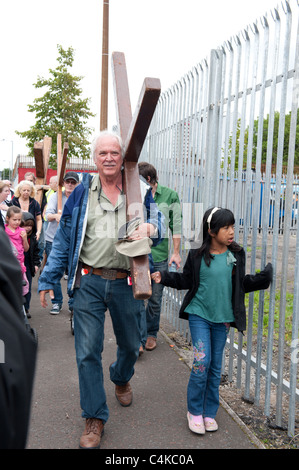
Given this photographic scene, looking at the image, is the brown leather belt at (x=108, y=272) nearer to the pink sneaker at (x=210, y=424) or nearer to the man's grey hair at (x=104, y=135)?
the man's grey hair at (x=104, y=135)

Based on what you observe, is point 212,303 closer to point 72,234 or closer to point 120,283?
point 120,283

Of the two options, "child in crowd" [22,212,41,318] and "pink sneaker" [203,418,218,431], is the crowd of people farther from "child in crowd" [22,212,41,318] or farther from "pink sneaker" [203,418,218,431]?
"child in crowd" [22,212,41,318]

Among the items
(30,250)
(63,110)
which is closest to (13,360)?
(30,250)

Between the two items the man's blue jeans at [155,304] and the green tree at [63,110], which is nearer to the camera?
the man's blue jeans at [155,304]

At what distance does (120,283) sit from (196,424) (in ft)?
3.71

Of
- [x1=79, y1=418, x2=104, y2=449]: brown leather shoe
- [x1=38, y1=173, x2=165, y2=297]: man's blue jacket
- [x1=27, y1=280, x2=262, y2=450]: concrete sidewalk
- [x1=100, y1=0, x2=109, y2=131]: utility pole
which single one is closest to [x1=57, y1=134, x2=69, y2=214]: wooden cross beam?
[x1=27, y1=280, x2=262, y2=450]: concrete sidewalk

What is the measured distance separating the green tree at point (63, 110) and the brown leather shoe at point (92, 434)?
30855mm

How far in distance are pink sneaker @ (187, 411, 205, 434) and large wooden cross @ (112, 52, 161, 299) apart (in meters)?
1.15

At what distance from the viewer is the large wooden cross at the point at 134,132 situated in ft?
8.23

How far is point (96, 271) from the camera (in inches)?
124

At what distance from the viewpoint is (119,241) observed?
9.43 ft

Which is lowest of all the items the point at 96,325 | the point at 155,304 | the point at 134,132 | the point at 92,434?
the point at 92,434

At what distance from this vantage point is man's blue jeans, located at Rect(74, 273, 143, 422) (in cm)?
305

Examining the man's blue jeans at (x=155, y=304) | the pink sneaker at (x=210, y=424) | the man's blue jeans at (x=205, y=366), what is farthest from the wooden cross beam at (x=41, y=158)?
the pink sneaker at (x=210, y=424)
